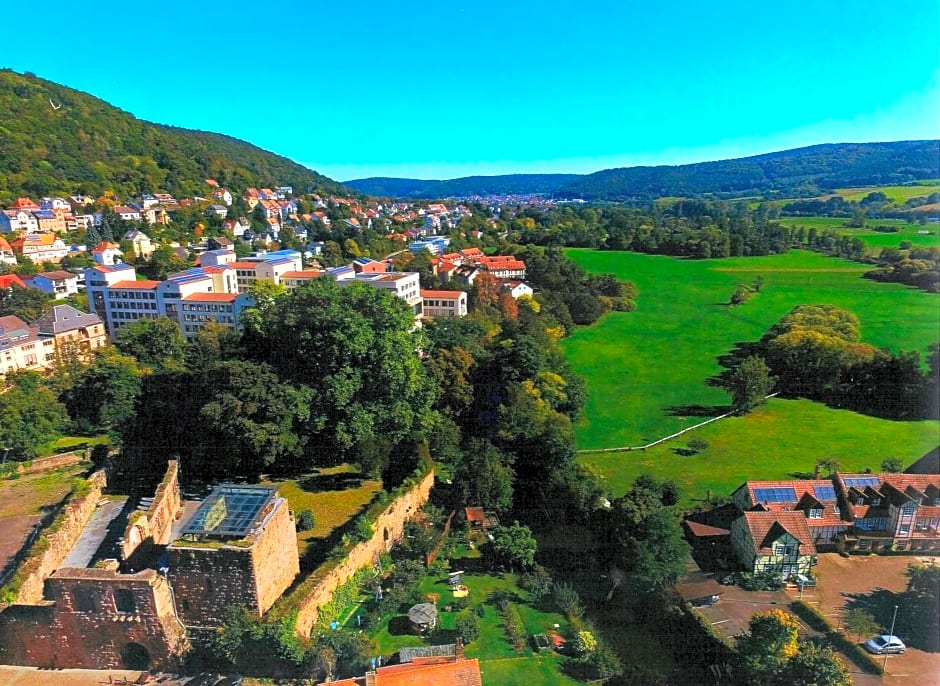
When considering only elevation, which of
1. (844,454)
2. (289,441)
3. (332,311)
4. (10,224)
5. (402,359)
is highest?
(10,224)

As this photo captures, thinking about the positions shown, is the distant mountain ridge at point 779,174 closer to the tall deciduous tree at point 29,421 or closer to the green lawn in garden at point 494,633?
the green lawn in garden at point 494,633

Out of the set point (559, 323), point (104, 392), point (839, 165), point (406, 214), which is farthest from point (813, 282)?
point (406, 214)

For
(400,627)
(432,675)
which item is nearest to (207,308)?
(400,627)

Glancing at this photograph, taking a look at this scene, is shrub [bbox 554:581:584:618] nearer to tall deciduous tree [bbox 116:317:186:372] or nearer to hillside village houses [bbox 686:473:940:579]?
hillside village houses [bbox 686:473:940:579]

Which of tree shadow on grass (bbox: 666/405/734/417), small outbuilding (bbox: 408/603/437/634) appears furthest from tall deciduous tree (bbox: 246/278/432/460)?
tree shadow on grass (bbox: 666/405/734/417)

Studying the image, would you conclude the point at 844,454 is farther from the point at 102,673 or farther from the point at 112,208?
the point at 112,208
